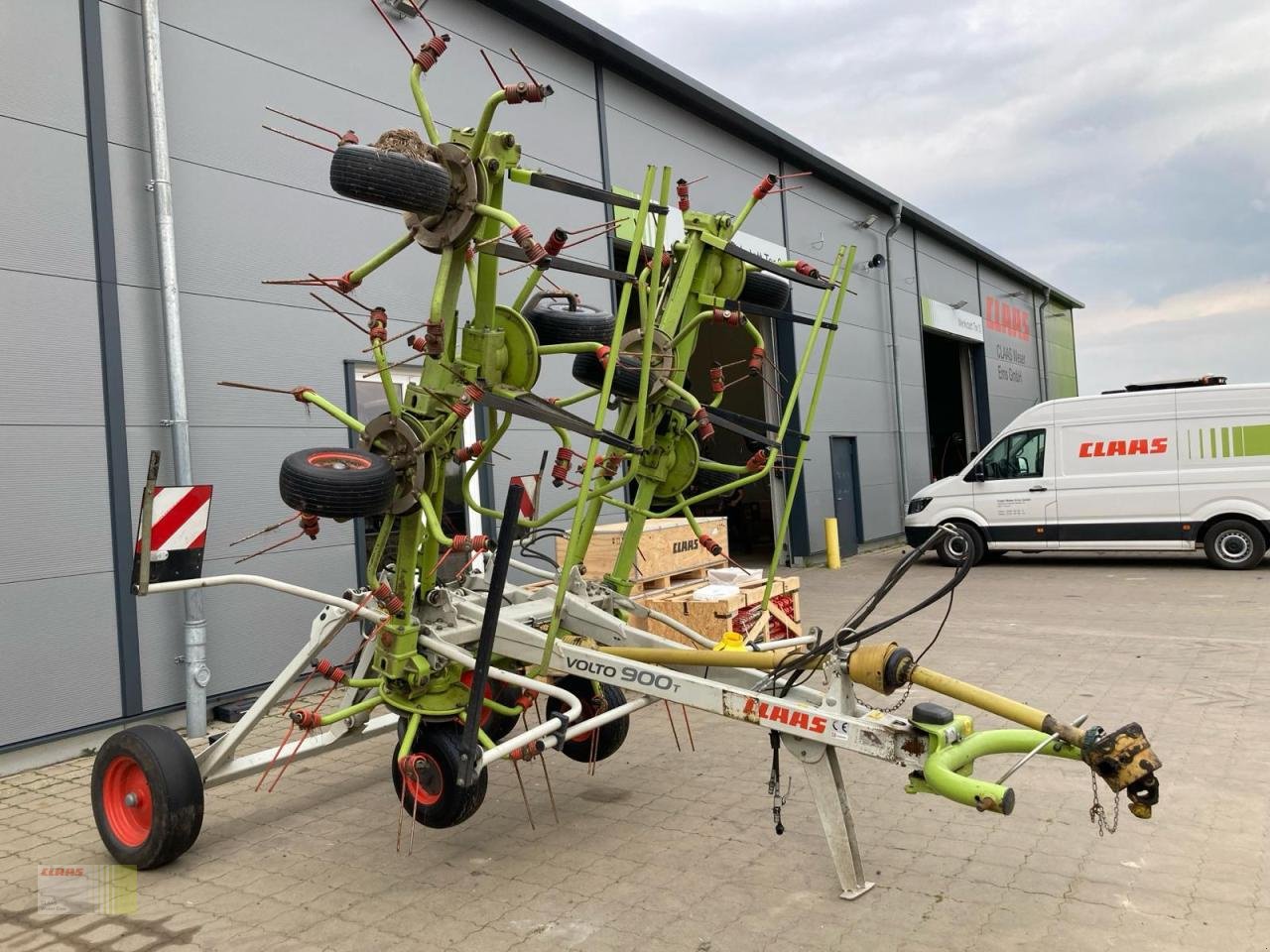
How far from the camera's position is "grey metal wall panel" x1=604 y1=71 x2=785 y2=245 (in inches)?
441

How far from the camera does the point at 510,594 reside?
16.5 feet

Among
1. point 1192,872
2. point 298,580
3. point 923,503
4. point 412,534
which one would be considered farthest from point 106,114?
point 923,503

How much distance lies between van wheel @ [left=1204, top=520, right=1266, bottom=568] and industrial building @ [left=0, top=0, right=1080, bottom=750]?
27.8 ft

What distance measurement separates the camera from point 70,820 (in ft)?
16.2

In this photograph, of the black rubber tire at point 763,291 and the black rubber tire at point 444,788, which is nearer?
the black rubber tire at point 444,788

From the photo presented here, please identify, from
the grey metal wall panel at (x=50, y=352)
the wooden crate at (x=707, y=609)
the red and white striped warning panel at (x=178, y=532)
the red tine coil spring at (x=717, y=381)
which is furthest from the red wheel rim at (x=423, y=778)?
the grey metal wall panel at (x=50, y=352)

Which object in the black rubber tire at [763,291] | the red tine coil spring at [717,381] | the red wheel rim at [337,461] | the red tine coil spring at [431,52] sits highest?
the red tine coil spring at [431,52]

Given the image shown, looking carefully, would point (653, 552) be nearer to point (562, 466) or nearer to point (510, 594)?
point (510, 594)

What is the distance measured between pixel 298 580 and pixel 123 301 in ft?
7.64

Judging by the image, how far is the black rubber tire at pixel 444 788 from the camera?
4020 mm

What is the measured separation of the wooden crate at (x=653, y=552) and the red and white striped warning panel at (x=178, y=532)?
3737 millimetres

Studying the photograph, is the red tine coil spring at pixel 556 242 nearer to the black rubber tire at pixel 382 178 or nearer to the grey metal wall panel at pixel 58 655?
the black rubber tire at pixel 382 178

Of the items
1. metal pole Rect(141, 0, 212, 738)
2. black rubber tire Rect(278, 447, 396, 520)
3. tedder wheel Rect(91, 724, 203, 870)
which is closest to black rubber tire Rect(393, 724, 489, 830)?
tedder wheel Rect(91, 724, 203, 870)

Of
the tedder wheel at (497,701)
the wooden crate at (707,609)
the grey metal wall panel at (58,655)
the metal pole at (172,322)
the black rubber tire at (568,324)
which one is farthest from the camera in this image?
the wooden crate at (707,609)
